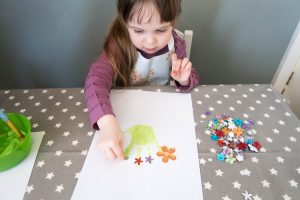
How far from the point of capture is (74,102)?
66 cm

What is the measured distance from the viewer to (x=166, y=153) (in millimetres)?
532

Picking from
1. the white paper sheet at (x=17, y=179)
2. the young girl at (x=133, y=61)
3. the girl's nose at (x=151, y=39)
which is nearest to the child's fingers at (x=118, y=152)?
the young girl at (x=133, y=61)

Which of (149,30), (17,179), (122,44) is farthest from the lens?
(122,44)

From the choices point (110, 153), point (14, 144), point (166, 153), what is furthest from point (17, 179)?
point (166, 153)

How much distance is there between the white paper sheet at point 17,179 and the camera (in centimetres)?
47

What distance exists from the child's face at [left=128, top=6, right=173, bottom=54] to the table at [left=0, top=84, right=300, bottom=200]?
133 mm

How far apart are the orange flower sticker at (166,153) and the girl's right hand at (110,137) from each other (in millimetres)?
85

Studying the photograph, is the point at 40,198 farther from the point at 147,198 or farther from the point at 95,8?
the point at 95,8

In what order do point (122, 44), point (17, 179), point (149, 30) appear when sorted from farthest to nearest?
1. point (122, 44)
2. point (149, 30)
3. point (17, 179)

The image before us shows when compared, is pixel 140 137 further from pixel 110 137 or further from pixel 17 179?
pixel 17 179

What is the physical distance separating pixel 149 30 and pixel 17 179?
44 cm

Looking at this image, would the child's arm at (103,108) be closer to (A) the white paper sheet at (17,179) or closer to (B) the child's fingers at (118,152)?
(B) the child's fingers at (118,152)

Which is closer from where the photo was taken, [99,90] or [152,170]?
[152,170]

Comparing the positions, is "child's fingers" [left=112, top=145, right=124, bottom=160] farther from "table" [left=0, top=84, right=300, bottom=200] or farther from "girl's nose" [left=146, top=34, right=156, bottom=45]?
"girl's nose" [left=146, top=34, right=156, bottom=45]
